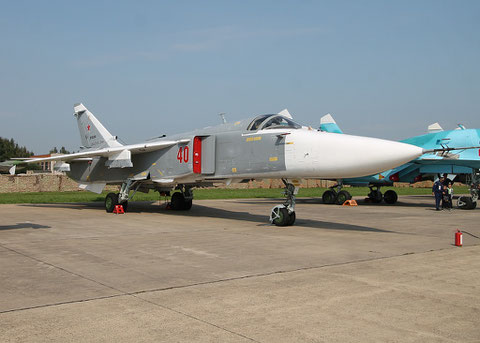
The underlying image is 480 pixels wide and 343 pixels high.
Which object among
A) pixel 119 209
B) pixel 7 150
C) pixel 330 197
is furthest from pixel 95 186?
pixel 7 150

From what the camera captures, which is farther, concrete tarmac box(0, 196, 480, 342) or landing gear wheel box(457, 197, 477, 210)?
landing gear wheel box(457, 197, 477, 210)

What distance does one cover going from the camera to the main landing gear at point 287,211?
38.2 feet

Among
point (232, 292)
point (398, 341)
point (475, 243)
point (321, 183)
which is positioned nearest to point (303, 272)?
point (232, 292)

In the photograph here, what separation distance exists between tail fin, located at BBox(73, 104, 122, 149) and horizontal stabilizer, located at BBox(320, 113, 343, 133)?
12652 millimetres

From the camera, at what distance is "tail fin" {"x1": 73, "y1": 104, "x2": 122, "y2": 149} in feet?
60.3

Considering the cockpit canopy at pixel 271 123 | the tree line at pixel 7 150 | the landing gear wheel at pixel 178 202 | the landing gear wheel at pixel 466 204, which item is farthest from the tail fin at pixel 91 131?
the tree line at pixel 7 150

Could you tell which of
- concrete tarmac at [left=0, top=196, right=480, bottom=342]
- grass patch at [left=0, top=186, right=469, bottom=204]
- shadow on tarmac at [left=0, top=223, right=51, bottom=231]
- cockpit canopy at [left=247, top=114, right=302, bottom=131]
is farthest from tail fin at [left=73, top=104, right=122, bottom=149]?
concrete tarmac at [left=0, top=196, right=480, bottom=342]

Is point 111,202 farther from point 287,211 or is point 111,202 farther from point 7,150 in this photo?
point 7,150

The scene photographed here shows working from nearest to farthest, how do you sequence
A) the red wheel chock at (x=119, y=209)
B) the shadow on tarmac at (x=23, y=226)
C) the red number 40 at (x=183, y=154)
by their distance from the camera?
1. the shadow on tarmac at (x=23, y=226)
2. the red number 40 at (x=183, y=154)
3. the red wheel chock at (x=119, y=209)

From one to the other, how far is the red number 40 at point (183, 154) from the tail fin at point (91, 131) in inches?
187

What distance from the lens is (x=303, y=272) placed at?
20.3 feet

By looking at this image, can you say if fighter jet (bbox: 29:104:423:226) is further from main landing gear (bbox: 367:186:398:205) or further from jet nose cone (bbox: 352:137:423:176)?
main landing gear (bbox: 367:186:398:205)

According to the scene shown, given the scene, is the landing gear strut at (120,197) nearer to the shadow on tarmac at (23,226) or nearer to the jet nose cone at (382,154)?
the shadow on tarmac at (23,226)

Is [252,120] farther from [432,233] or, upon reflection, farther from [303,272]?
[303,272]
